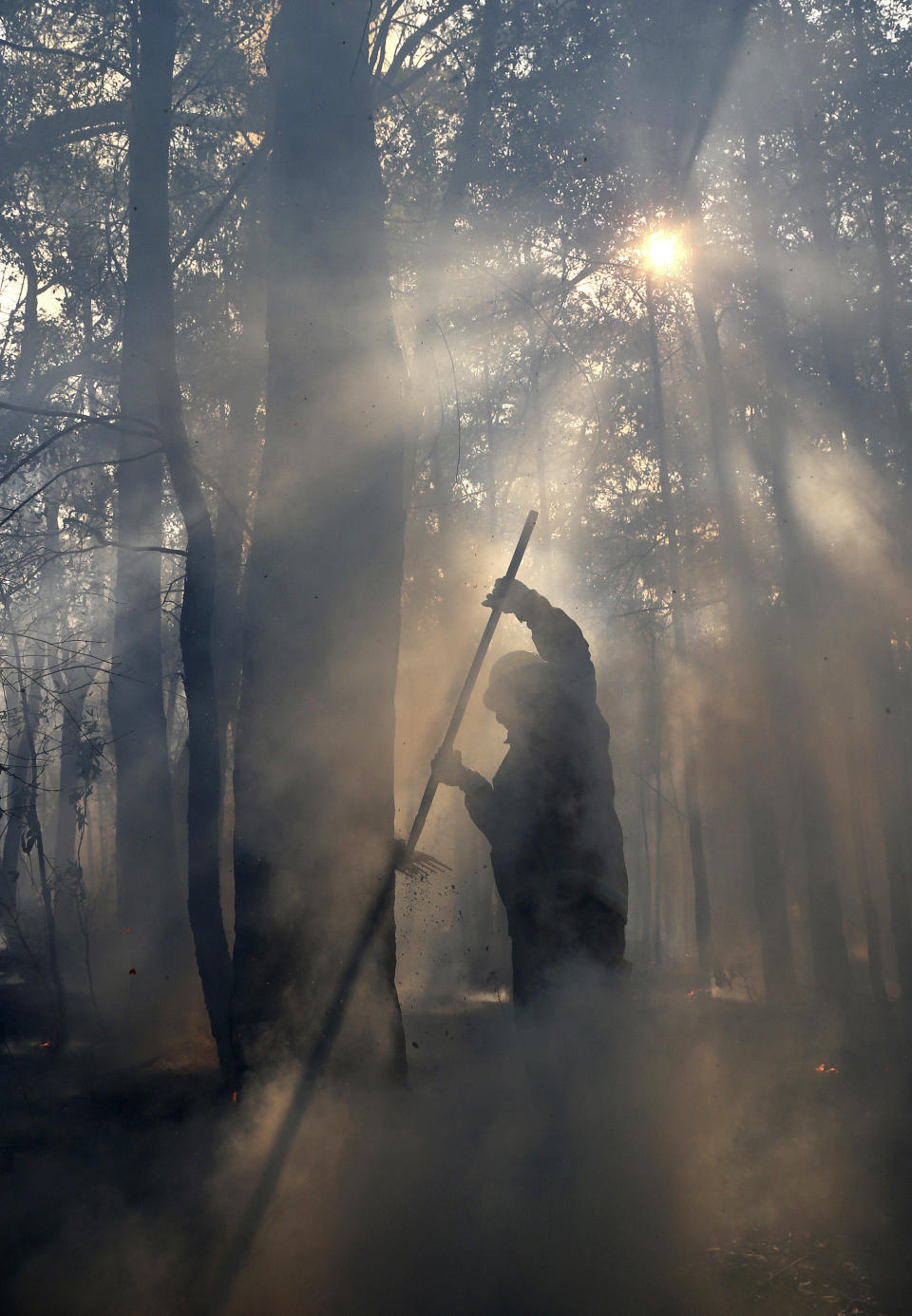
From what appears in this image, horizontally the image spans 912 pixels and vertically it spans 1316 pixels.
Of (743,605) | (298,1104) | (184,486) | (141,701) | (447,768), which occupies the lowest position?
(298,1104)

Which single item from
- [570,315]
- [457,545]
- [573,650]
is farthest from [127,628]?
[573,650]

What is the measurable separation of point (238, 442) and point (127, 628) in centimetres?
343

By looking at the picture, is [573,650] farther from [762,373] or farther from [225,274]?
[762,373]

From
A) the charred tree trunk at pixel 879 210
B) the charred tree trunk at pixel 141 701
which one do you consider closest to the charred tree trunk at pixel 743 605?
the charred tree trunk at pixel 879 210

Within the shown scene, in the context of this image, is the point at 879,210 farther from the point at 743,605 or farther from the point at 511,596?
the point at 511,596

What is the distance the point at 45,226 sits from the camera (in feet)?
30.1

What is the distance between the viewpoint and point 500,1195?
13.2 ft

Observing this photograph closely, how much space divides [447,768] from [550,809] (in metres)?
0.71

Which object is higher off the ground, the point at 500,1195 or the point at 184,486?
the point at 184,486

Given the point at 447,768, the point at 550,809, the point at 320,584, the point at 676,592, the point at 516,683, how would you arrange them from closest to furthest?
the point at 320,584 < the point at 550,809 < the point at 447,768 < the point at 516,683 < the point at 676,592

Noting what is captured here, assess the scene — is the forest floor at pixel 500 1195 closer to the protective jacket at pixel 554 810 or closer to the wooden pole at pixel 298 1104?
the wooden pole at pixel 298 1104

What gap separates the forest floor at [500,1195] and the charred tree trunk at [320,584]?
54 cm

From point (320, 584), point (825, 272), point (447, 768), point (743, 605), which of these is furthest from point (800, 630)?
point (320, 584)

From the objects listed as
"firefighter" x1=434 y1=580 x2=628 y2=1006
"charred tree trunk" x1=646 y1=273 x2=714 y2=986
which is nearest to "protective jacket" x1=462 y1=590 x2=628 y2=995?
"firefighter" x1=434 y1=580 x2=628 y2=1006
